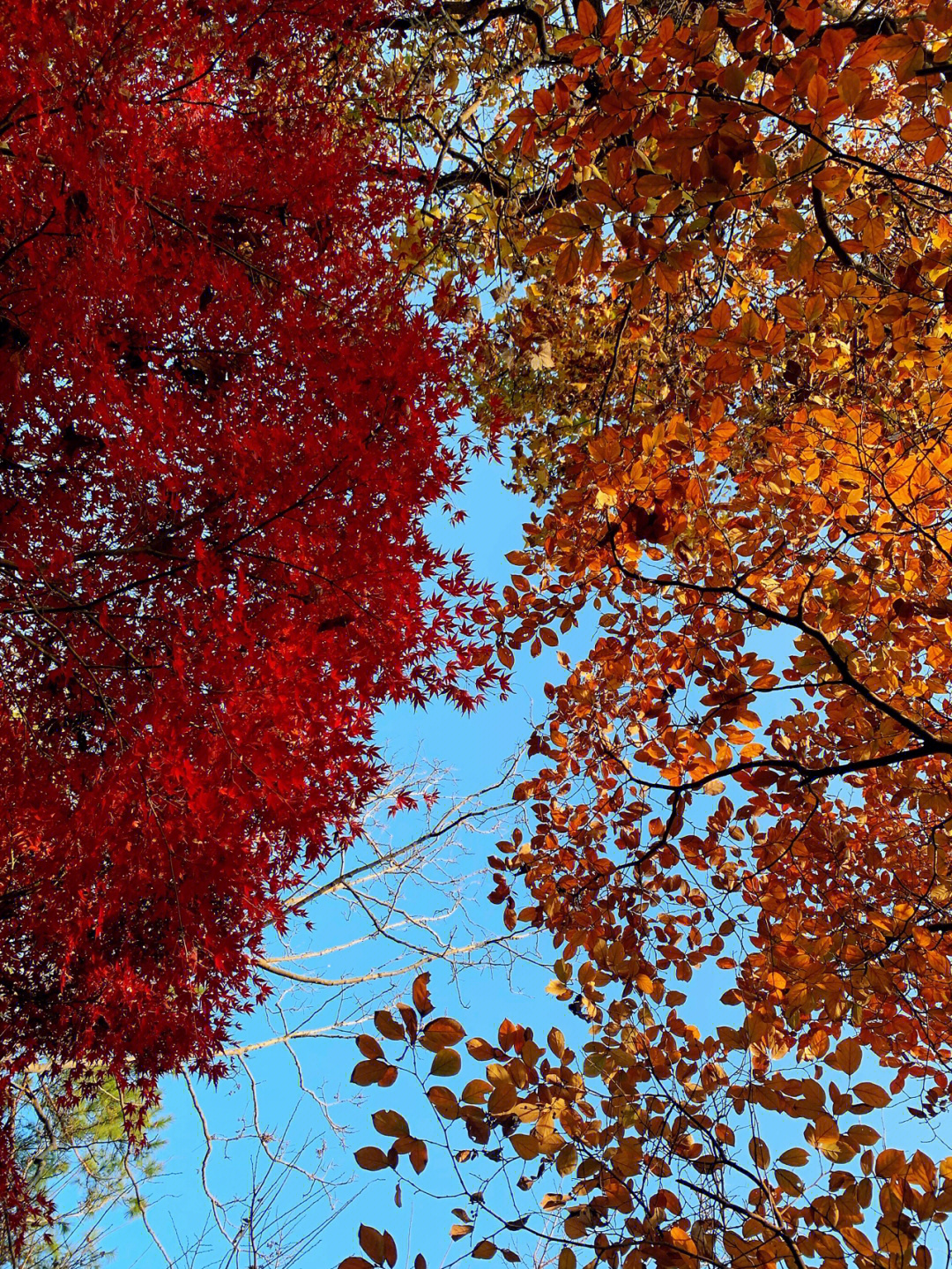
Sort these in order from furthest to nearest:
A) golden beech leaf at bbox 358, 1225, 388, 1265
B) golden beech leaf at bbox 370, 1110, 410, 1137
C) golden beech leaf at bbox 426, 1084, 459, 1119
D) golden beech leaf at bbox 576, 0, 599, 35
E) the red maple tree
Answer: golden beech leaf at bbox 576, 0, 599, 35 → the red maple tree → golden beech leaf at bbox 426, 1084, 459, 1119 → golden beech leaf at bbox 370, 1110, 410, 1137 → golden beech leaf at bbox 358, 1225, 388, 1265

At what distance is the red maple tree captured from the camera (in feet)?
10.5

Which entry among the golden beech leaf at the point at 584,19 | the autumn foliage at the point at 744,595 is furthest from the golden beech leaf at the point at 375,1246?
the golden beech leaf at the point at 584,19

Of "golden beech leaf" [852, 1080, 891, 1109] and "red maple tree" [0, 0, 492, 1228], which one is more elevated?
"red maple tree" [0, 0, 492, 1228]

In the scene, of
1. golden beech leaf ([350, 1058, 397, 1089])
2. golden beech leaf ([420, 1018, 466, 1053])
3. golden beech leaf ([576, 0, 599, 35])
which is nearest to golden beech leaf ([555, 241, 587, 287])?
golden beech leaf ([576, 0, 599, 35])

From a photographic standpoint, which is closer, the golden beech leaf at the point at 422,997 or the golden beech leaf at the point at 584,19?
the golden beech leaf at the point at 422,997

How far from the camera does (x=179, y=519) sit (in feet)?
12.1

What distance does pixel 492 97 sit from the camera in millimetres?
6090

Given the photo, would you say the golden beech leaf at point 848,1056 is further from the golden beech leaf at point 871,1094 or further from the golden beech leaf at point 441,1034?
the golden beech leaf at point 441,1034

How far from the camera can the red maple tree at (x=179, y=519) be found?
320cm

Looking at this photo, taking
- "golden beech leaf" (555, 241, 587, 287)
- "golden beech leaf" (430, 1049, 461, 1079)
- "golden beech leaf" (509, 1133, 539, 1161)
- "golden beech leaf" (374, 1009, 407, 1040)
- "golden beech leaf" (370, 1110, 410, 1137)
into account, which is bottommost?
"golden beech leaf" (509, 1133, 539, 1161)

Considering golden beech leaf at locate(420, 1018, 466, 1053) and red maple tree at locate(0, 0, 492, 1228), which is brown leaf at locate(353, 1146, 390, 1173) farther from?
red maple tree at locate(0, 0, 492, 1228)

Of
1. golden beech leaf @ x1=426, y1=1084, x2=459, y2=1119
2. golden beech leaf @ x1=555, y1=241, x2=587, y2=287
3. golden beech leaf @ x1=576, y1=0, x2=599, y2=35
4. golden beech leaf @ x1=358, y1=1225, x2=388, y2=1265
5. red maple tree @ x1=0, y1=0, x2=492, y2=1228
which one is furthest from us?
golden beech leaf @ x1=576, y1=0, x2=599, y2=35

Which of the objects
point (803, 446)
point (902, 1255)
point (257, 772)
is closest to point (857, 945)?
point (902, 1255)

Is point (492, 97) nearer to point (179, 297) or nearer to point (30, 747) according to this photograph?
point (179, 297)
